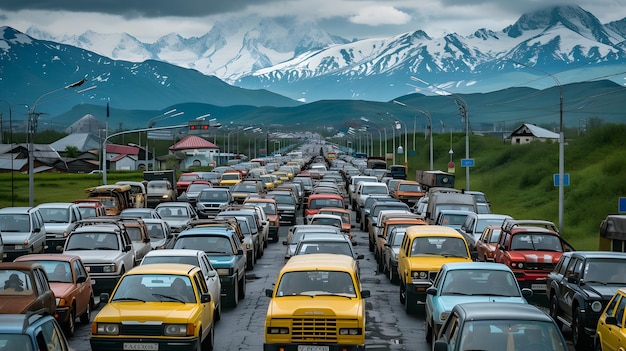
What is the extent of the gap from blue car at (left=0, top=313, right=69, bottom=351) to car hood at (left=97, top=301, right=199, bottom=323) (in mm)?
3973

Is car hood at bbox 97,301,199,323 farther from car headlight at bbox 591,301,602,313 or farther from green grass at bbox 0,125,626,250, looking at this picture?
green grass at bbox 0,125,626,250

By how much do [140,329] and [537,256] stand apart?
11.5 meters

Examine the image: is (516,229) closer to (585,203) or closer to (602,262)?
(602,262)

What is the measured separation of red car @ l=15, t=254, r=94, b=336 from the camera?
19.0 m

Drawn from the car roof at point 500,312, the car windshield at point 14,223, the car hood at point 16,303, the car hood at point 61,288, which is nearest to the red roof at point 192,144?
the car windshield at point 14,223

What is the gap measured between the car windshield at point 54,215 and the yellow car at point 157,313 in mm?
18463

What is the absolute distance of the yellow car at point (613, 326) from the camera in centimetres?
1440

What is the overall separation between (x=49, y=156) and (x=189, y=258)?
109 meters

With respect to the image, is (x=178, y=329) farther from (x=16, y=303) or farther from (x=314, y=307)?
(x=16, y=303)

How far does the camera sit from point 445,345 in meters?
12.0

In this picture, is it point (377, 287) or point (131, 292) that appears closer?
point (131, 292)

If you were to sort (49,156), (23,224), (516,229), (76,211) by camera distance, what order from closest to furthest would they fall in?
(516,229)
(23,224)
(76,211)
(49,156)

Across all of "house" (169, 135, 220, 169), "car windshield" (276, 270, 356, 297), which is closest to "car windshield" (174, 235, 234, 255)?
"car windshield" (276, 270, 356, 297)

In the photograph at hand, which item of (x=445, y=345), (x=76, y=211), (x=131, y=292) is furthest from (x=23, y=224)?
(x=445, y=345)
